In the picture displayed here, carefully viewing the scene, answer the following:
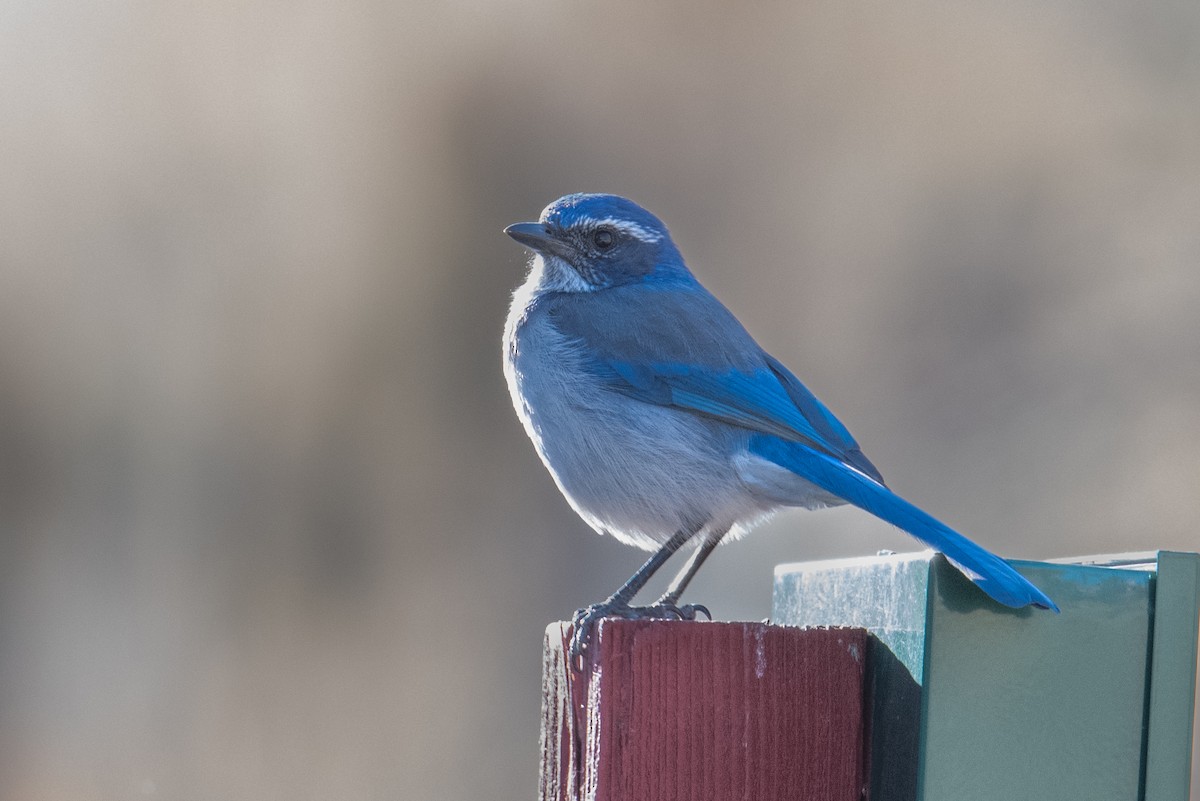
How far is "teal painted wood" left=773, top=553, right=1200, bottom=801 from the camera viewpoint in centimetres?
268

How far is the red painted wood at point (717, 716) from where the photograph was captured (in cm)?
282

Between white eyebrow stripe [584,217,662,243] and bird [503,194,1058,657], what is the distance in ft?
1.24

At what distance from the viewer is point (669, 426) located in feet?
14.3

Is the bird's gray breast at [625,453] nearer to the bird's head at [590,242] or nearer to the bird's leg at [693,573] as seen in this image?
the bird's leg at [693,573]

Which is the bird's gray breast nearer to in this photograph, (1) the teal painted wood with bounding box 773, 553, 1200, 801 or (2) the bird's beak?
(2) the bird's beak

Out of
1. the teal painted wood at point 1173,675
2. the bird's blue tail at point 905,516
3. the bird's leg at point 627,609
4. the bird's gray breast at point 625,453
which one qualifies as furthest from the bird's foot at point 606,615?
the teal painted wood at point 1173,675

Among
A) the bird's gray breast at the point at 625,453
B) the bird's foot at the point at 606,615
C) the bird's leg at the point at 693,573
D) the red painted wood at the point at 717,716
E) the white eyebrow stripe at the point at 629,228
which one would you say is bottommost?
the red painted wood at the point at 717,716

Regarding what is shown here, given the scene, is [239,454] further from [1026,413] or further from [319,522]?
[1026,413]

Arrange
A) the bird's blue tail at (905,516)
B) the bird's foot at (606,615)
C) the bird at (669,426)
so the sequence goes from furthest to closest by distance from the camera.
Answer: the bird at (669,426), the bird's foot at (606,615), the bird's blue tail at (905,516)

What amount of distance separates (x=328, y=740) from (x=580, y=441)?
4593 millimetres

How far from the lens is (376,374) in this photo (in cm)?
918

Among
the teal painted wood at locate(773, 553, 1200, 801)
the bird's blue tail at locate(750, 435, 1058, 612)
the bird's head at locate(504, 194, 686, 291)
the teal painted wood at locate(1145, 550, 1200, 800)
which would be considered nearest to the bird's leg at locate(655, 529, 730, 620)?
the bird's blue tail at locate(750, 435, 1058, 612)

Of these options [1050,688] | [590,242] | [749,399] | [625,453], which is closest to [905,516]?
[1050,688]

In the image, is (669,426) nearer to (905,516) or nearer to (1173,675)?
(905,516)
